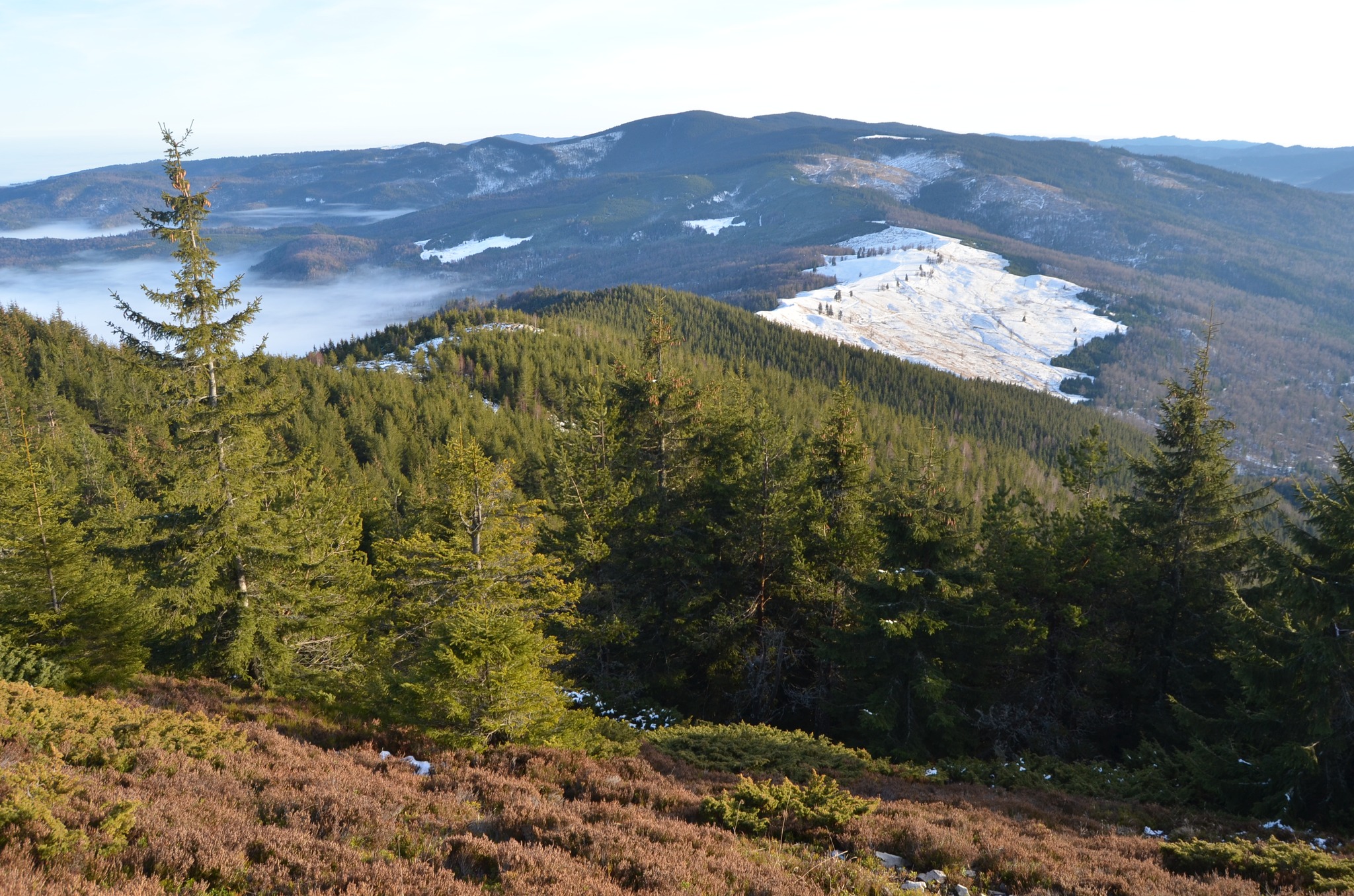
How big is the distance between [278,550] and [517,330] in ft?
402

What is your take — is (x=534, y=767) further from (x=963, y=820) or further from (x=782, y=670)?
(x=782, y=670)

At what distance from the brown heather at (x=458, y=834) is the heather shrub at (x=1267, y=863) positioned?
0.51 m

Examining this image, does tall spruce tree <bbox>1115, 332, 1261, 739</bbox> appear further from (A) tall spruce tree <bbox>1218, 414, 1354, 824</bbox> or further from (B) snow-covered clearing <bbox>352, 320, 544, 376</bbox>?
(B) snow-covered clearing <bbox>352, 320, 544, 376</bbox>

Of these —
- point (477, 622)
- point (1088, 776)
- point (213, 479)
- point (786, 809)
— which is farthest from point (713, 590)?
point (213, 479)

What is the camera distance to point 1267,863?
10.1m

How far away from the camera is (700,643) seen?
2222cm

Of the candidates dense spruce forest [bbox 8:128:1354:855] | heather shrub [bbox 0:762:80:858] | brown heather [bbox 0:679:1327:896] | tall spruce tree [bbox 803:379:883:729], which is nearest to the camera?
heather shrub [bbox 0:762:80:858]

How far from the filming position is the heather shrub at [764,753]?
1581cm

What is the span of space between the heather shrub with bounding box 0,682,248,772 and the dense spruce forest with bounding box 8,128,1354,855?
299cm

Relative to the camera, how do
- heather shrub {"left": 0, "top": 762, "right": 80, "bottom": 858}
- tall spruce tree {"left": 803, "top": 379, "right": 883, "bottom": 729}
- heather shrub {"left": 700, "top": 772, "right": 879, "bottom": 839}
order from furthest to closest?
tall spruce tree {"left": 803, "top": 379, "right": 883, "bottom": 729}
heather shrub {"left": 700, "top": 772, "right": 879, "bottom": 839}
heather shrub {"left": 0, "top": 762, "right": 80, "bottom": 858}

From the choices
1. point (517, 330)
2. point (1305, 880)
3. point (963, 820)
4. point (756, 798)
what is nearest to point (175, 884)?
point (756, 798)

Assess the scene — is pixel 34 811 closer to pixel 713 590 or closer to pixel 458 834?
pixel 458 834

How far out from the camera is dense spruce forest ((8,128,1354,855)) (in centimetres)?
1481

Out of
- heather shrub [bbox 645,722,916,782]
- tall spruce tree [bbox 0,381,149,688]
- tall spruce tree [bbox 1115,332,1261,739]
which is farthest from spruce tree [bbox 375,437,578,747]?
tall spruce tree [bbox 1115,332,1261,739]
